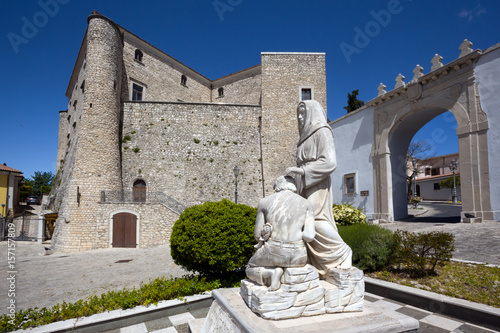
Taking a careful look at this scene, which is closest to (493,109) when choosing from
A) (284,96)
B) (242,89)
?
(284,96)

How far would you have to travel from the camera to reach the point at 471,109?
1101 centimetres

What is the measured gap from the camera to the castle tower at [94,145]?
51.3 feet

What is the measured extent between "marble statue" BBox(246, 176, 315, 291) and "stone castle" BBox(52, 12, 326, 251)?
13903 mm

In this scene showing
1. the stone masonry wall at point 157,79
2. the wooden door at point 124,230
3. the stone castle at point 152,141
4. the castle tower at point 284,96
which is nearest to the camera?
the wooden door at point 124,230

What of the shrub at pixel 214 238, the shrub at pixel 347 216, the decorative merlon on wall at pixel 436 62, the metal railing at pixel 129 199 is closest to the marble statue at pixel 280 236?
the shrub at pixel 214 238

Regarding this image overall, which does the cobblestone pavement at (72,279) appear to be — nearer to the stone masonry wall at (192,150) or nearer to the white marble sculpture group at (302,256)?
the white marble sculpture group at (302,256)

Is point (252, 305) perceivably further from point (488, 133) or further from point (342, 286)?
point (488, 133)

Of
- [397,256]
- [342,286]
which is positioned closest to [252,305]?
[342,286]

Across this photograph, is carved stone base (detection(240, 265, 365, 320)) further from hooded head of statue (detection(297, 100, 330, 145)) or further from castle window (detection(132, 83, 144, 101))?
castle window (detection(132, 83, 144, 101))

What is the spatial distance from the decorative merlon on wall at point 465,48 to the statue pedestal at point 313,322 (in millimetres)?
12923

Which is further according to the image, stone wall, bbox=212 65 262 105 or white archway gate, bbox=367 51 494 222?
stone wall, bbox=212 65 262 105

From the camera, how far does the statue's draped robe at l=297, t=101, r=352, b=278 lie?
316 centimetres

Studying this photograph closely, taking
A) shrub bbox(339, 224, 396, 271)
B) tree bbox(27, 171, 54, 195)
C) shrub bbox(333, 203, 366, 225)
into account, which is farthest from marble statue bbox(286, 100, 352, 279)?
tree bbox(27, 171, 54, 195)

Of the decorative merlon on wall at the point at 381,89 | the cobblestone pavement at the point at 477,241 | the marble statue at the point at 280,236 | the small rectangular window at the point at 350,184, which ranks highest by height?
the decorative merlon on wall at the point at 381,89
